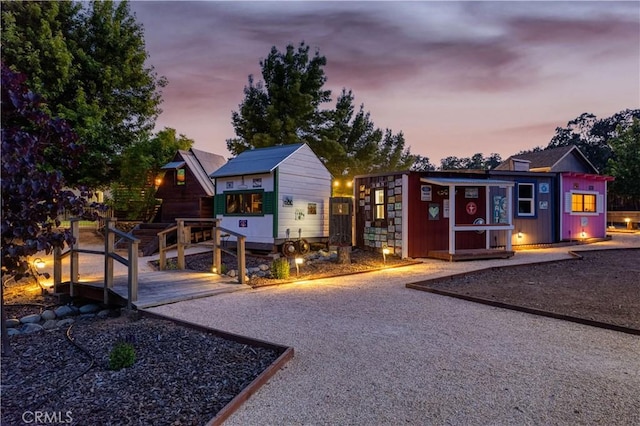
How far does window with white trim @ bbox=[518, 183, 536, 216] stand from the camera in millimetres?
14844

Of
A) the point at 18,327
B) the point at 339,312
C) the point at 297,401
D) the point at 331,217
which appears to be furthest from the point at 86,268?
the point at 297,401

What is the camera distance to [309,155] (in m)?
14.4

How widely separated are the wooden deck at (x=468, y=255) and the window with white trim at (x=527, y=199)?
3920 mm

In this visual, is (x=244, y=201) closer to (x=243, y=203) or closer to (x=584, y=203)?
(x=243, y=203)

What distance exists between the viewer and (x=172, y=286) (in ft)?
23.7

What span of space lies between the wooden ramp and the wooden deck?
6398 mm

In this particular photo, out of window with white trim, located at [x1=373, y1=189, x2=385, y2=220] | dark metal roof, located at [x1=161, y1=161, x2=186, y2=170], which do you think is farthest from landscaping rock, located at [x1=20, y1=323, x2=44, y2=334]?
dark metal roof, located at [x1=161, y1=161, x2=186, y2=170]

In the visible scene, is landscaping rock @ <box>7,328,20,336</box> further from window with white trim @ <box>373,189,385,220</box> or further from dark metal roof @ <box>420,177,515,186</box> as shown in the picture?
dark metal roof @ <box>420,177,515,186</box>

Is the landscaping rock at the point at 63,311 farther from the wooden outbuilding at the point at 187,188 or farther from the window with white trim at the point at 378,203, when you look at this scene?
the wooden outbuilding at the point at 187,188

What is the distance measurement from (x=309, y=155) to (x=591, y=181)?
12342mm

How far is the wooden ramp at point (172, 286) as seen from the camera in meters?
6.30

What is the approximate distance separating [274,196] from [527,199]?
978 cm

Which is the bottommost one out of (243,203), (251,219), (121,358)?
(121,358)

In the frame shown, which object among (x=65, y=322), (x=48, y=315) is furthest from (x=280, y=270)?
(x=48, y=315)
